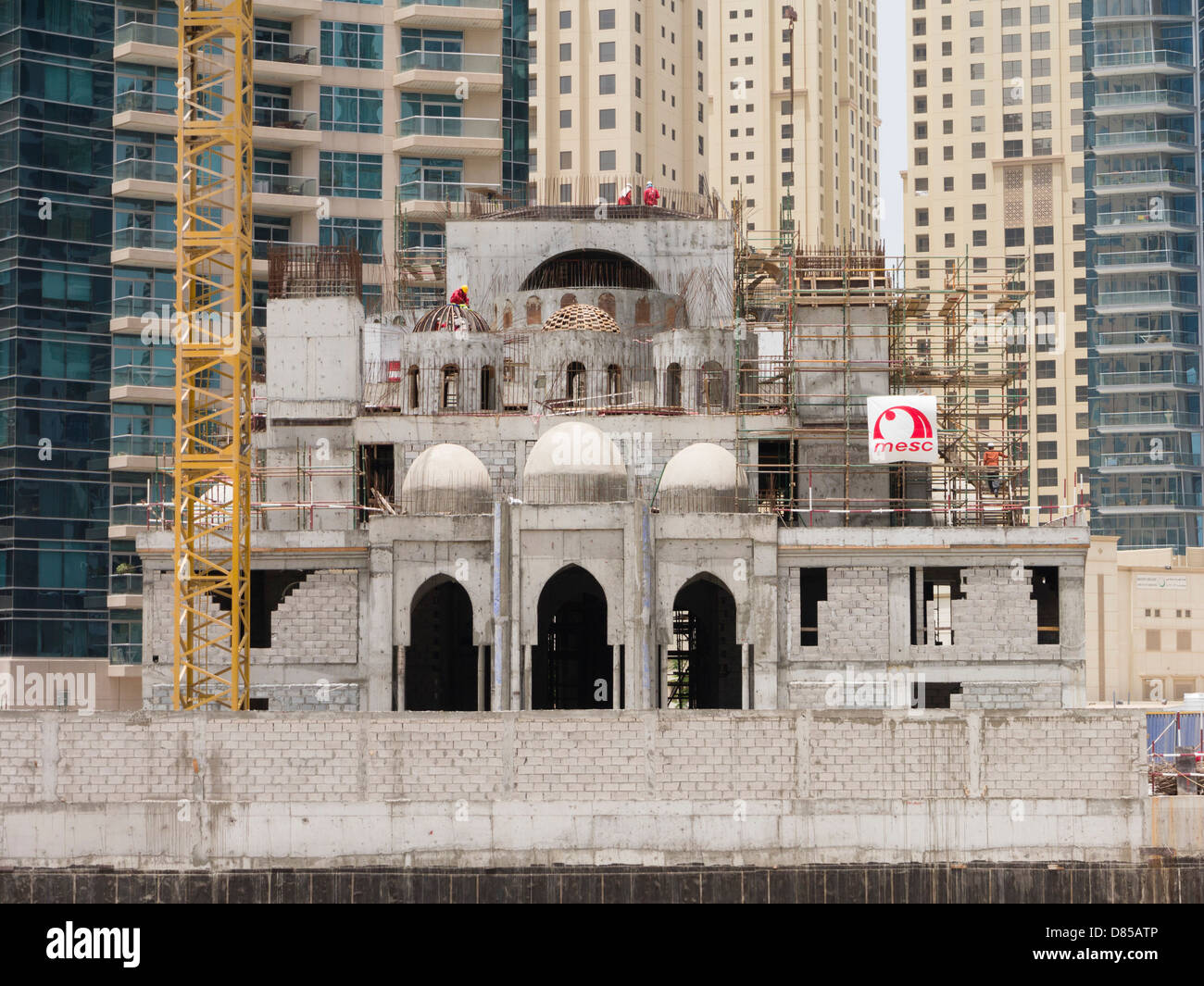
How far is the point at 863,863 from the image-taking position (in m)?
45.1

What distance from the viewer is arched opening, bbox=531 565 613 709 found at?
67.0 m

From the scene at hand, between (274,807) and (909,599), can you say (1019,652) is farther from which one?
(274,807)

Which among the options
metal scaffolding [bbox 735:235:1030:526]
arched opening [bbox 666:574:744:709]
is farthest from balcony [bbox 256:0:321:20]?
arched opening [bbox 666:574:744:709]

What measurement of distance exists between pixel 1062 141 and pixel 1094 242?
33980 millimetres

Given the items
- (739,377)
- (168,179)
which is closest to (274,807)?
(739,377)

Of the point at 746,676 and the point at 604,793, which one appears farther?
the point at 746,676

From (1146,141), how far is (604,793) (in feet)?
261

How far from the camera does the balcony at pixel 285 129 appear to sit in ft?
305

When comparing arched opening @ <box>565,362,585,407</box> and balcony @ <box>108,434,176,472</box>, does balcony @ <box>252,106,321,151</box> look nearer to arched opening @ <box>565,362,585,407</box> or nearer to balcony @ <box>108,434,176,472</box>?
balcony @ <box>108,434,176,472</box>

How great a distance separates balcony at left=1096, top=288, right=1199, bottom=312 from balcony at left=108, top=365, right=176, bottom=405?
56.7 m

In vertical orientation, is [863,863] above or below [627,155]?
below

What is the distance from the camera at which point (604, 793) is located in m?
45.3

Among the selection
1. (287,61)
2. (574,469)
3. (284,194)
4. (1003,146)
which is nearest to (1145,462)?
(1003,146)

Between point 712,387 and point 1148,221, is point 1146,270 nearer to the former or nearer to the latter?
point 1148,221
